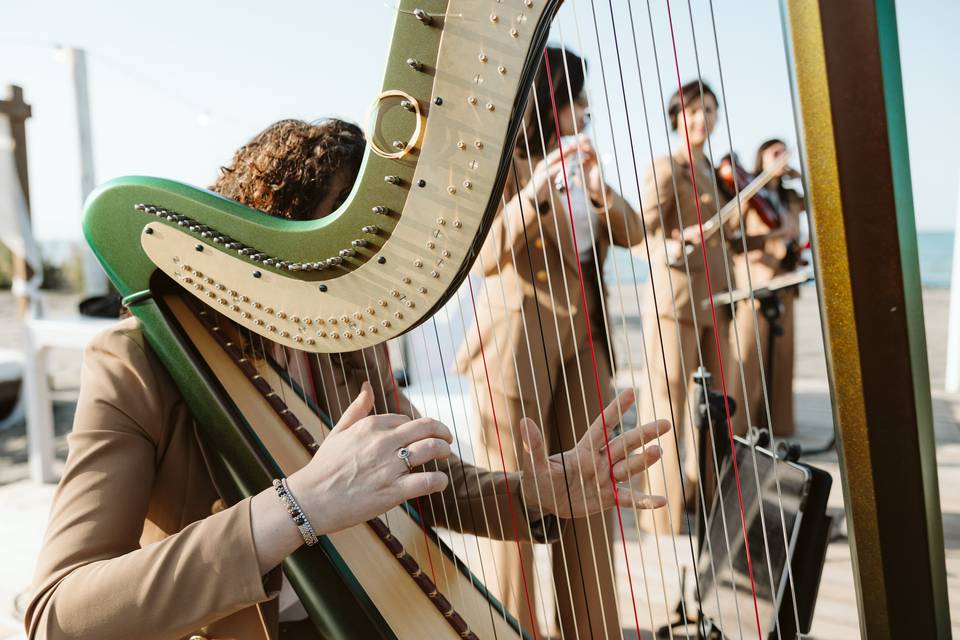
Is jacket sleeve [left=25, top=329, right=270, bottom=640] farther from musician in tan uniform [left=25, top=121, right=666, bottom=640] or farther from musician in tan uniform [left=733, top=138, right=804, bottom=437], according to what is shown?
musician in tan uniform [left=733, top=138, right=804, bottom=437]

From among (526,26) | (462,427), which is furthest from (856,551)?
(462,427)

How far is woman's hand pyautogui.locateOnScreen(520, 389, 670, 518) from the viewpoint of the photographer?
895 millimetres

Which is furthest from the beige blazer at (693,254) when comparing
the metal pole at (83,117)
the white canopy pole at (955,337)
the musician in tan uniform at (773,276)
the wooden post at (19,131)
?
the white canopy pole at (955,337)

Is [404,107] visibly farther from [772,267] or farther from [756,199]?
[772,267]

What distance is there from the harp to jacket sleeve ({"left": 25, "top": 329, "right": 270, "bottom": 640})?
76 mm

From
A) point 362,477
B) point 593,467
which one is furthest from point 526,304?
point 362,477

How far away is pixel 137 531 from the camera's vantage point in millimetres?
782

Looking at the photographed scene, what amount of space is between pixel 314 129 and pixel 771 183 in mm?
2992

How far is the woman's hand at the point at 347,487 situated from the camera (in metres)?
0.72

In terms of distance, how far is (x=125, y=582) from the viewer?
700mm

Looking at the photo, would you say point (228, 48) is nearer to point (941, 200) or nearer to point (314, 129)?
point (314, 129)

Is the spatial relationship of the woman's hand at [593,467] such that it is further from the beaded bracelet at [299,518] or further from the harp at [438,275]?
the beaded bracelet at [299,518]

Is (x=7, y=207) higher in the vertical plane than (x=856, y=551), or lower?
higher

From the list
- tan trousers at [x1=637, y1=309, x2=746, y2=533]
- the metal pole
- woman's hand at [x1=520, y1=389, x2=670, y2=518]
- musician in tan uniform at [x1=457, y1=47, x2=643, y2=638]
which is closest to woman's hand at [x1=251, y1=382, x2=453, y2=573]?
woman's hand at [x1=520, y1=389, x2=670, y2=518]
